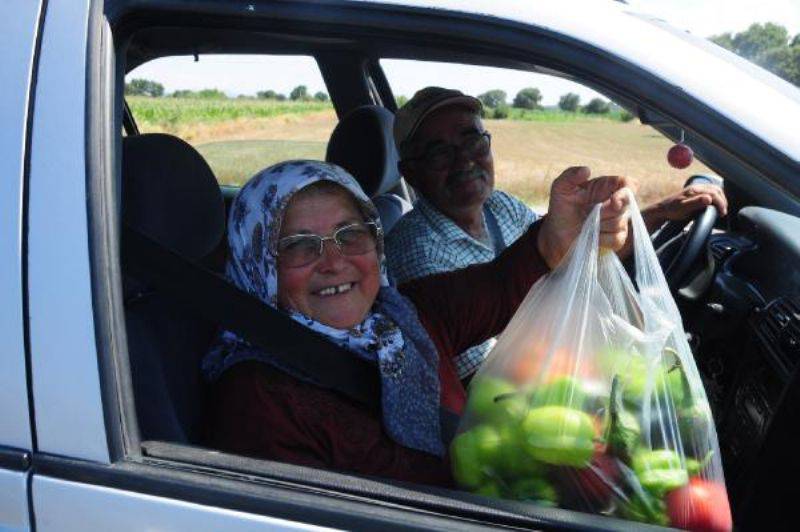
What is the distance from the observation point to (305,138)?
343 cm

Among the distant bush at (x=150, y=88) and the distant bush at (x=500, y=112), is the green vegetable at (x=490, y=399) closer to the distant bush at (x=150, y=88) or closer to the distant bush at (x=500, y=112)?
the distant bush at (x=150, y=88)

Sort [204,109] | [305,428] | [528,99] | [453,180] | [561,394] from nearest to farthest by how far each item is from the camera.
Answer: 1. [561,394]
2. [305,428]
3. [528,99]
4. [453,180]
5. [204,109]

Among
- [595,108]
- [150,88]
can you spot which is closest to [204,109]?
[150,88]

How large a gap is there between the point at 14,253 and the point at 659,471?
952 millimetres

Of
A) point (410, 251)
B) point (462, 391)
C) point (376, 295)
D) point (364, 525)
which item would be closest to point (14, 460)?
point (364, 525)

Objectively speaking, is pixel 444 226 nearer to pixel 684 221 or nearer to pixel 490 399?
pixel 684 221

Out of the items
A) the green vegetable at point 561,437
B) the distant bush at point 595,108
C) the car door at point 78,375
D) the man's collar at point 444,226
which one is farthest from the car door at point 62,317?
the man's collar at point 444,226

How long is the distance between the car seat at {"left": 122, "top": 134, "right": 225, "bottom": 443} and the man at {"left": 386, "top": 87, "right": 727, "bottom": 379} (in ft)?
2.89

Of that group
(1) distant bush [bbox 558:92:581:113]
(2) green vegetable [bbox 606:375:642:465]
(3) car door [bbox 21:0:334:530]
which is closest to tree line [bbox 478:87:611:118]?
(1) distant bush [bbox 558:92:581:113]

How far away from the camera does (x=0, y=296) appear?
3.78 feet

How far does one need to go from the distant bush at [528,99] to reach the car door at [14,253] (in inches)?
48.8

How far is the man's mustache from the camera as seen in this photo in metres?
2.70

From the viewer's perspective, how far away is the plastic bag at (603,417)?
4.16ft

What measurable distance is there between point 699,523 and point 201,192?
43.5 inches
